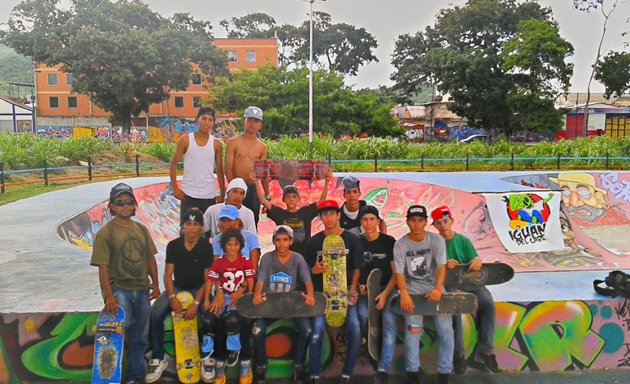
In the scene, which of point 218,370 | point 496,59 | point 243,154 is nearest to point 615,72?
point 496,59

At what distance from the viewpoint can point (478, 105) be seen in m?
39.1

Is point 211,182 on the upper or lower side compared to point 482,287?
upper

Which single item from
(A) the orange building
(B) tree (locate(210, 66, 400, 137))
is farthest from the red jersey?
(A) the orange building

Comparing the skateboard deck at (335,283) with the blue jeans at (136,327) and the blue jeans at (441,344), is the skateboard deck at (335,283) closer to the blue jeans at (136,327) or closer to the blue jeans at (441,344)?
the blue jeans at (441,344)

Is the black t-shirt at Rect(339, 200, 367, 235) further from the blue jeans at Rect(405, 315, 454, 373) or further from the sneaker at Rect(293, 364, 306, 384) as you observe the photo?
the sneaker at Rect(293, 364, 306, 384)

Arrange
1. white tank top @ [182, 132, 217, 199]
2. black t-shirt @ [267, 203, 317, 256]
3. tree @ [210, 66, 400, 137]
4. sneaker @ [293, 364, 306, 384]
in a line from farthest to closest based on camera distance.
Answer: tree @ [210, 66, 400, 137] < white tank top @ [182, 132, 217, 199] < black t-shirt @ [267, 203, 317, 256] < sneaker @ [293, 364, 306, 384]

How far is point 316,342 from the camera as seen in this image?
3.86 meters

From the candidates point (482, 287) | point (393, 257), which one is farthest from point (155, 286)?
point (482, 287)

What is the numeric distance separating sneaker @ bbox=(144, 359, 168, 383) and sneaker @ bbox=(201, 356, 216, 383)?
319 mm

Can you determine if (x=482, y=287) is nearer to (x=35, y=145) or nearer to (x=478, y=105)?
(x=35, y=145)

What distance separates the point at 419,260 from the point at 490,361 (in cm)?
103

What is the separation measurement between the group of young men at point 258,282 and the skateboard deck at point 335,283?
0.05 meters

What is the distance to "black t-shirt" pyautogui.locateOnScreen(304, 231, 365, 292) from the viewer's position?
3.96 m

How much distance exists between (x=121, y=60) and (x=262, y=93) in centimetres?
1209
